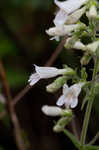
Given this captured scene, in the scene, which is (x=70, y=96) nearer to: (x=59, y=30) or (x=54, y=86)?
(x=54, y=86)

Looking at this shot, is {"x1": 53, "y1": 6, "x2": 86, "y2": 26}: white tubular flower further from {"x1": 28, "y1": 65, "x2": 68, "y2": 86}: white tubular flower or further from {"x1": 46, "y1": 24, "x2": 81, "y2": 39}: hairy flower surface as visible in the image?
{"x1": 28, "y1": 65, "x2": 68, "y2": 86}: white tubular flower

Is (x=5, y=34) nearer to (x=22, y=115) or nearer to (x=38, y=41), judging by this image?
(x=38, y=41)

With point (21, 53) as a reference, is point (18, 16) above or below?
above

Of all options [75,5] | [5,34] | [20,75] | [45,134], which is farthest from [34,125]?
[75,5]

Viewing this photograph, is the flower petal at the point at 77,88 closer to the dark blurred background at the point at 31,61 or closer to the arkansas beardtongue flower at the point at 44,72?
the arkansas beardtongue flower at the point at 44,72

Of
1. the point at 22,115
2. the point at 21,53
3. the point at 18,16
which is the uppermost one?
the point at 18,16

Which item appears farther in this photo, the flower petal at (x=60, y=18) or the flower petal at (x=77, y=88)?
the flower petal at (x=77, y=88)

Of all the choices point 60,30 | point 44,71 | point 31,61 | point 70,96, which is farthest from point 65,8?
point 31,61

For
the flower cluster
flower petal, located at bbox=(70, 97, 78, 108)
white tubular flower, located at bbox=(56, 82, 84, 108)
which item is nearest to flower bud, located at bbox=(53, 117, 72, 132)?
the flower cluster

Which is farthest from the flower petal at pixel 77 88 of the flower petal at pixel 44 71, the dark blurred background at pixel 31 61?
the dark blurred background at pixel 31 61
